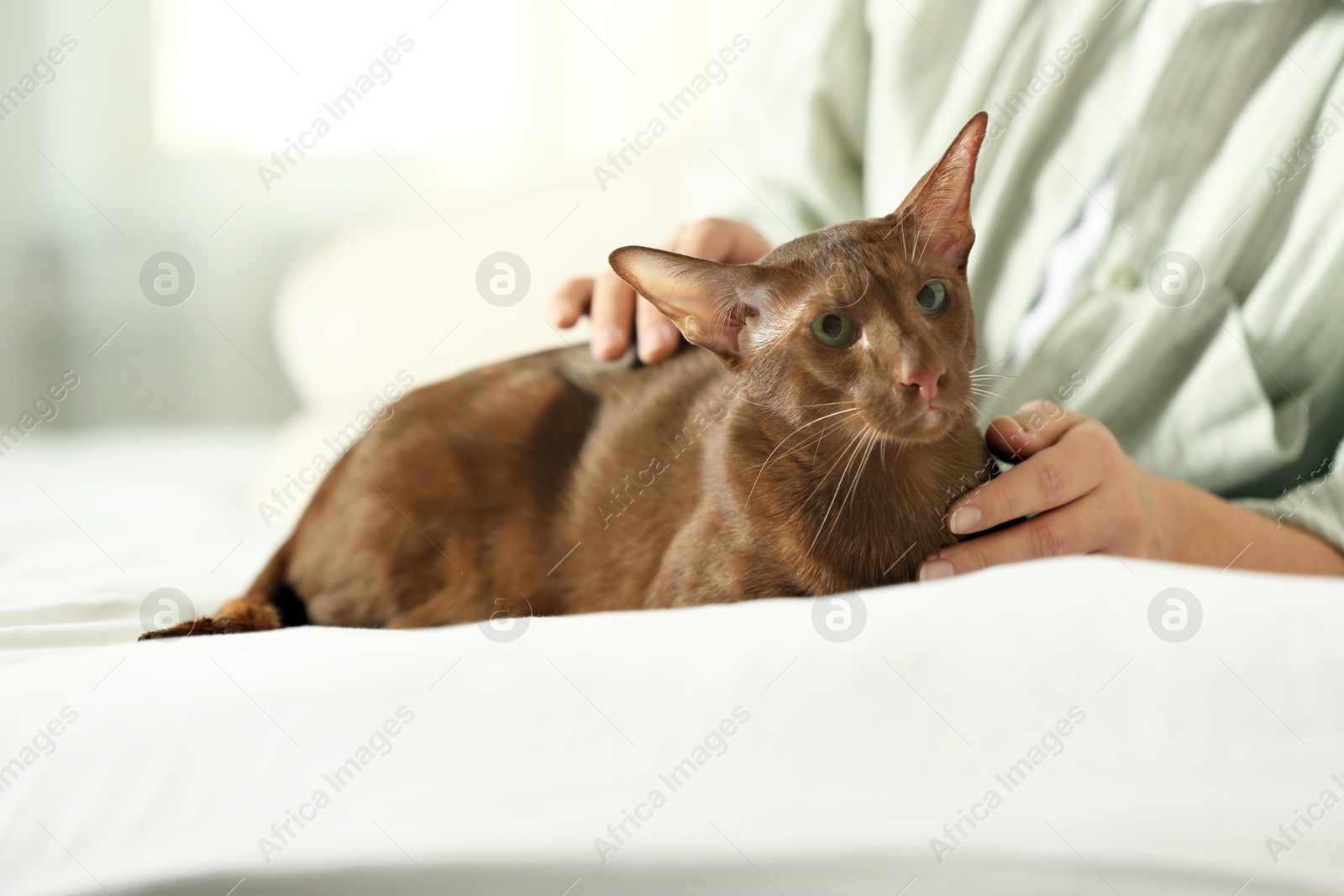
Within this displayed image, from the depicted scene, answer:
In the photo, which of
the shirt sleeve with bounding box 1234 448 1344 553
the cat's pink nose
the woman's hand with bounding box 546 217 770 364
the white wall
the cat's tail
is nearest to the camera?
the cat's pink nose

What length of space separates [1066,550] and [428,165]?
126 inches

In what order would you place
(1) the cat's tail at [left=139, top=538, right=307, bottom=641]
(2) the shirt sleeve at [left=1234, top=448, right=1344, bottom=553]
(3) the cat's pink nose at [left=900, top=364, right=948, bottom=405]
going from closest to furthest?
(3) the cat's pink nose at [left=900, top=364, right=948, bottom=405], (1) the cat's tail at [left=139, top=538, right=307, bottom=641], (2) the shirt sleeve at [left=1234, top=448, right=1344, bottom=553]

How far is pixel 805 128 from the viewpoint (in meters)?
1.40

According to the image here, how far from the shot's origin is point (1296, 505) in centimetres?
102

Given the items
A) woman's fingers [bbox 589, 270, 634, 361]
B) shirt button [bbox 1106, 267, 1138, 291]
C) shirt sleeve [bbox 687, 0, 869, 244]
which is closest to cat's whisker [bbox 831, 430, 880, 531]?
woman's fingers [bbox 589, 270, 634, 361]

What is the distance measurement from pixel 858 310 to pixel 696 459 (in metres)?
0.30

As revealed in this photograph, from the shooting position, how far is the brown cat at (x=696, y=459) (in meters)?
0.79

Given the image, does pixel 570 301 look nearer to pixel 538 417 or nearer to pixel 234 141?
pixel 538 417

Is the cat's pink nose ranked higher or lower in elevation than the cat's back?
lower

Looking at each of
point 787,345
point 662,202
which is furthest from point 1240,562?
point 662,202

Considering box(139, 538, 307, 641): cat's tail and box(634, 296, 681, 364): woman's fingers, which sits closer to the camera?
box(139, 538, 307, 641): cat's tail

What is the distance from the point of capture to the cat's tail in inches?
33.9

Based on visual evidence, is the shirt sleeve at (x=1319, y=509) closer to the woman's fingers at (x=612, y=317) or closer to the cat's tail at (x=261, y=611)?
the woman's fingers at (x=612, y=317)

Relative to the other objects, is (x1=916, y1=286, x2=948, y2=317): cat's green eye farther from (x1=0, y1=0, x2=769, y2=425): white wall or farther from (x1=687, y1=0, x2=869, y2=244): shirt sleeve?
(x1=0, y1=0, x2=769, y2=425): white wall
